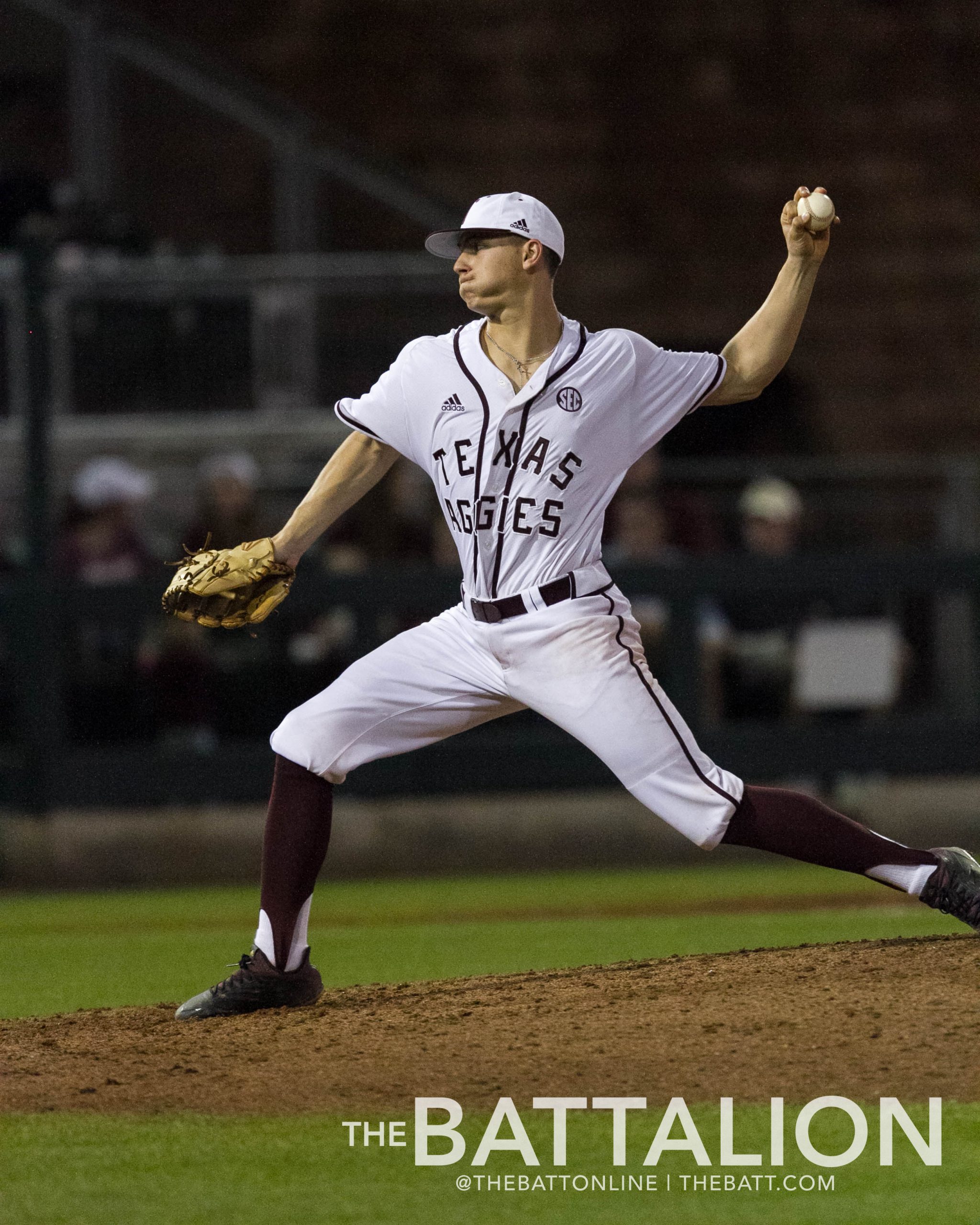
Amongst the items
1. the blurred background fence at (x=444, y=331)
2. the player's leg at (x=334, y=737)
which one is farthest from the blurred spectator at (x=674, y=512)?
the player's leg at (x=334, y=737)

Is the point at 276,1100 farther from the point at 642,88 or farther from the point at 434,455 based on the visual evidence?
the point at 642,88

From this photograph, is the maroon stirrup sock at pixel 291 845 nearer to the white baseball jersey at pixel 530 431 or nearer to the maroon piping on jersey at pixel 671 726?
the white baseball jersey at pixel 530 431

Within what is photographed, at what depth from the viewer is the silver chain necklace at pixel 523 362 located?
540 centimetres

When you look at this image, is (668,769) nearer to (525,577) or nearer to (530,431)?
(525,577)

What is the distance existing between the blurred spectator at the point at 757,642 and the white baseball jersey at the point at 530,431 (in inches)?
221

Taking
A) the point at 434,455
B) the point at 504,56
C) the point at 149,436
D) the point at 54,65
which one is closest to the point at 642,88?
the point at 504,56

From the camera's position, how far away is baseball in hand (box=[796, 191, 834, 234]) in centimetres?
550

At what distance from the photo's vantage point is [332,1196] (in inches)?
154

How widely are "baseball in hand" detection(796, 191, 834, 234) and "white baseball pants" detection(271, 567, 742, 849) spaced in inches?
42.1

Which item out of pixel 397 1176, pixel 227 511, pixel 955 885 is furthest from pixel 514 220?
pixel 227 511

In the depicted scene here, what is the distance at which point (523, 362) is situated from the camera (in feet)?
17.8

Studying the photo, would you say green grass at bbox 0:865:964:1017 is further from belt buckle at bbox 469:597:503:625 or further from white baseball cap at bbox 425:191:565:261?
white baseball cap at bbox 425:191:565:261

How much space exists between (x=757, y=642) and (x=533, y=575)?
6.07 meters

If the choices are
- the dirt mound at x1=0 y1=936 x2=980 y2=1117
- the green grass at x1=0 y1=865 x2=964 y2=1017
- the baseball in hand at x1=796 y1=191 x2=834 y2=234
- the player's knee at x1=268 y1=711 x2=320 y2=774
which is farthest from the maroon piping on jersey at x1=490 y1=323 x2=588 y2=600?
the green grass at x1=0 y1=865 x2=964 y2=1017
